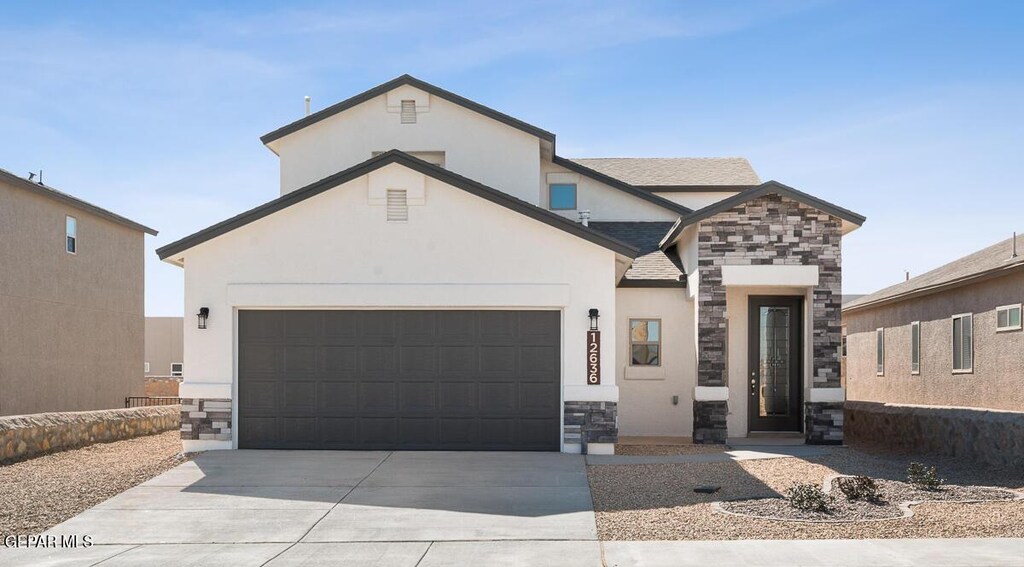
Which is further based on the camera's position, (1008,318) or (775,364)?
(1008,318)

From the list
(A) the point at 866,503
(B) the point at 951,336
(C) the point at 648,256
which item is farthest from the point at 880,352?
(A) the point at 866,503

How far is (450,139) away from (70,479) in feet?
34.2

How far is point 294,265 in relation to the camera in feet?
50.6

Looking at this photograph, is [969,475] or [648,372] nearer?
Result: [969,475]

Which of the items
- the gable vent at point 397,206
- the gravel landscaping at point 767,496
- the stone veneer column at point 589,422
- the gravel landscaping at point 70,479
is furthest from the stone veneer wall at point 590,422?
the gravel landscaping at point 70,479

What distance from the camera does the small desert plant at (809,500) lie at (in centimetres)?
1061

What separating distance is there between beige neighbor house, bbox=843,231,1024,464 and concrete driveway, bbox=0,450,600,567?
19.5 feet

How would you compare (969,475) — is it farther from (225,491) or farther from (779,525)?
(225,491)

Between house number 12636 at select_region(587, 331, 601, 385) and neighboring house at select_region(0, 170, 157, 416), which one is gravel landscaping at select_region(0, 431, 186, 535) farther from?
house number 12636 at select_region(587, 331, 601, 385)

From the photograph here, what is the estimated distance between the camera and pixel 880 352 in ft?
87.1

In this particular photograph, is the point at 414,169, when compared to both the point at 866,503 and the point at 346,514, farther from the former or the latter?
the point at 866,503

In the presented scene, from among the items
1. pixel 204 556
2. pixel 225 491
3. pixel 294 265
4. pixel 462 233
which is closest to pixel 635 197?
pixel 462 233

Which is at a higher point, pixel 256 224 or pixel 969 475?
pixel 256 224

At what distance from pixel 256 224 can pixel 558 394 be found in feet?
17.8
